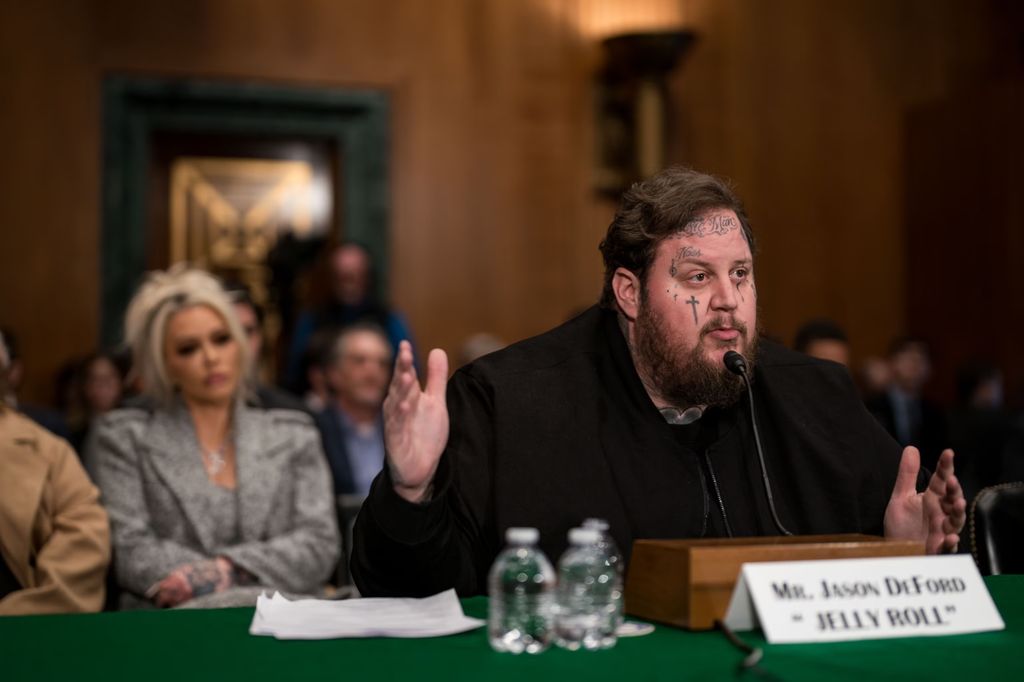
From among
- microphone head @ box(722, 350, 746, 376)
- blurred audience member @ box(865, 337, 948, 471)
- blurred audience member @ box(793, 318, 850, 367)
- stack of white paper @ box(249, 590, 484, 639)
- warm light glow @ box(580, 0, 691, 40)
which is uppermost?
warm light glow @ box(580, 0, 691, 40)

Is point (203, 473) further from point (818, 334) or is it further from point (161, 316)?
point (818, 334)

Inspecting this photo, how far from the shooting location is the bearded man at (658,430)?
8.23 feet

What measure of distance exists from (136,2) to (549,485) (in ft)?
19.6

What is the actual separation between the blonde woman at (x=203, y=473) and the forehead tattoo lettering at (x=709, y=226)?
1665 mm

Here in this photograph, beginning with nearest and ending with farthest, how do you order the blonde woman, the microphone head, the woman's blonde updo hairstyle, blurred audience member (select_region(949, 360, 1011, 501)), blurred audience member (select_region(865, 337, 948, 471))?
the microphone head < the blonde woman < the woman's blonde updo hairstyle < blurred audience member (select_region(949, 360, 1011, 501)) < blurred audience member (select_region(865, 337, 948, 471))

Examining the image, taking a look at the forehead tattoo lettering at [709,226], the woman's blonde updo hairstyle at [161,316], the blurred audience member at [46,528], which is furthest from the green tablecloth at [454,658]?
the woman's blonde updo hairstyle at [161,316]

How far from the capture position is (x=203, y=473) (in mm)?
3982

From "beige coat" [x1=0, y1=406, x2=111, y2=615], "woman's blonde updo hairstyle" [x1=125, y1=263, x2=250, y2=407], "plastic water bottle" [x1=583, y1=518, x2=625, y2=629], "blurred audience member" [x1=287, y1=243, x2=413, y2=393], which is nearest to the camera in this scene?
"plastic water bottle" [x1=583, y1=518, x2=625, y2=629]

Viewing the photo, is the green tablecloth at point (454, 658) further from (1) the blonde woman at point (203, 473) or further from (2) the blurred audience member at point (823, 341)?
(2) the blurred audience member at point (823, 341)

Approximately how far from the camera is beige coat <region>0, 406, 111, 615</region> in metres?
3.36

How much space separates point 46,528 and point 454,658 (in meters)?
2.07

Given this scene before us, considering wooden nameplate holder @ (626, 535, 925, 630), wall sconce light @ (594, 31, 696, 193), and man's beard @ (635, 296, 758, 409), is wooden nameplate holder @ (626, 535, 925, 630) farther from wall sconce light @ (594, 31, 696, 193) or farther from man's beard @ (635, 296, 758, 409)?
wall sconce light @ (594, 31, 696, 193)

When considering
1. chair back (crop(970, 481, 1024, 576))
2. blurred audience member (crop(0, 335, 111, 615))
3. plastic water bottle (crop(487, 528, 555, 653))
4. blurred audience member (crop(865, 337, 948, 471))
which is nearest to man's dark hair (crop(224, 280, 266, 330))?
blurred audience member (crop(0, 335, 111, 615))

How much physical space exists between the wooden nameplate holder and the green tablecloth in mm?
37
